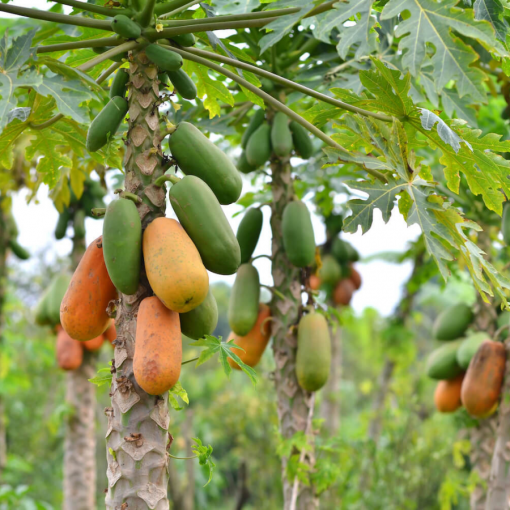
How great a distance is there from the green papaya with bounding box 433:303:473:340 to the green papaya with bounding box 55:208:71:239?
2672 mm

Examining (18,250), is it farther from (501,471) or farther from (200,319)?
(501,471)

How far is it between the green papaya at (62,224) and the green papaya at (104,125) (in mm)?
2665

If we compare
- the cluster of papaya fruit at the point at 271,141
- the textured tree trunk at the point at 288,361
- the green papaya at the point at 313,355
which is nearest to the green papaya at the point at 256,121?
the cluster of papaya fruit at the point at 271,141

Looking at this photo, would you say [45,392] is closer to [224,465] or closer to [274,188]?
[224,465]

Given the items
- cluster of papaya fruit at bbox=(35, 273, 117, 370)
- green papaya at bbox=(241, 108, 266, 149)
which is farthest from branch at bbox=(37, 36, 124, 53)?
cluster of papaya fruit at bbox=(35, 273, 117, 370)

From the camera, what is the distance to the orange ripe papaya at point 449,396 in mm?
3361

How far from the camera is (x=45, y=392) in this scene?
1052cm

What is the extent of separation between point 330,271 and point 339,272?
0.10 meters

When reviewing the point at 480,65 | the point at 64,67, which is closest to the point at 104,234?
the point at 64,67

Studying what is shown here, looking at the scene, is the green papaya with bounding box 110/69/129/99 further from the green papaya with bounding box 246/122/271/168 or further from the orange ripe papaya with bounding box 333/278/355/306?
the orange ripe papaya with bounding box 333/278/355/306

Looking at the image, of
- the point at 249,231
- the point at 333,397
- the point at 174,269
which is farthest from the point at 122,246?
the point at 333,397

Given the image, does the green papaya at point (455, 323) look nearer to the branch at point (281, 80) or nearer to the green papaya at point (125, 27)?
the branch at point (281, 80)

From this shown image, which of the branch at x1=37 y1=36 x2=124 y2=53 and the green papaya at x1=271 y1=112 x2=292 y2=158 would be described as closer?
the branch at x1=37 y1=36 x2=124 y2=53

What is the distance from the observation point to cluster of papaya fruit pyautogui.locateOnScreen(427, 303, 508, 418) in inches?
113
